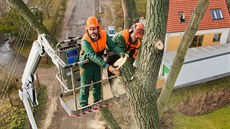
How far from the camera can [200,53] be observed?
16.0 m

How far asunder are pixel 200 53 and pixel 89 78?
10.8 m

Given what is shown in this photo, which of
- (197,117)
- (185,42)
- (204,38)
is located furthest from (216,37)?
(185,42)

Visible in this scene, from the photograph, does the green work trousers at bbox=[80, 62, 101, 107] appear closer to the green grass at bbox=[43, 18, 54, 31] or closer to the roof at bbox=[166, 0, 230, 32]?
the roof at bbox=[166, 0, 230, 32]

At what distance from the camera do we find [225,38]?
1723 cm

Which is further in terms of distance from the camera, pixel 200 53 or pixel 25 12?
pixel 200 53

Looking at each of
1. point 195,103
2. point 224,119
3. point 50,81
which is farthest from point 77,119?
point 224,119

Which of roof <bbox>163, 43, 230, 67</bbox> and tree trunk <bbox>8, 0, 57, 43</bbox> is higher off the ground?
tree trunk <bbox>8, 0, 57, 43</bbox>

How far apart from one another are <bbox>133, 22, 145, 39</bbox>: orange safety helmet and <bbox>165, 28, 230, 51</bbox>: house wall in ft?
33.7

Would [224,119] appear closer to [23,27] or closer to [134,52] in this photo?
[134,52]

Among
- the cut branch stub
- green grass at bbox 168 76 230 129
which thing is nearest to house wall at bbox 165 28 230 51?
green grass at bbox 168 76 230 129

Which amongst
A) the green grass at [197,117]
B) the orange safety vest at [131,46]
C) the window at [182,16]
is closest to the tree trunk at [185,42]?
the orange safety vest at [131,46]

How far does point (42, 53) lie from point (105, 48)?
134 centimetres

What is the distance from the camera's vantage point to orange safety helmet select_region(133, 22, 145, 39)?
20.2 feet

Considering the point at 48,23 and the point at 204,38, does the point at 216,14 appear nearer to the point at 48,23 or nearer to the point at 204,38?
the point at 204,38
